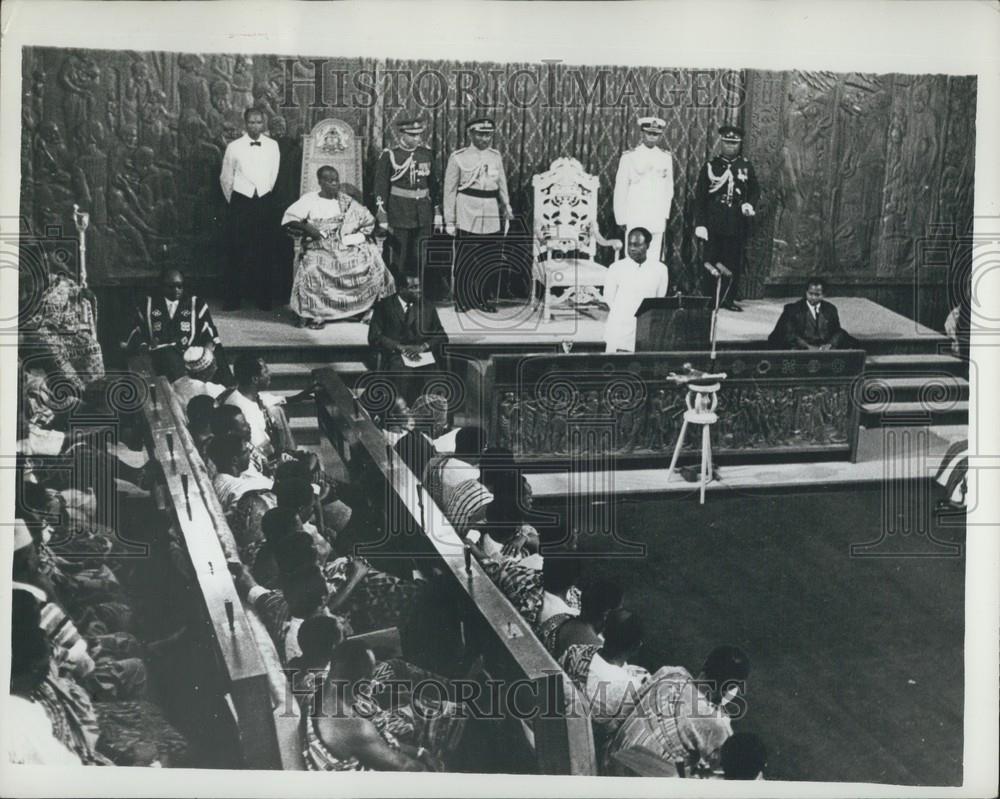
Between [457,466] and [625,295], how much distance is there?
1.32 m

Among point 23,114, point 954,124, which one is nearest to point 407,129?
point 23,114

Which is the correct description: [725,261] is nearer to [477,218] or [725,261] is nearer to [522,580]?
[477,218]

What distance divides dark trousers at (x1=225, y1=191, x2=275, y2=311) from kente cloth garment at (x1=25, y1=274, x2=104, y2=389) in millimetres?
752

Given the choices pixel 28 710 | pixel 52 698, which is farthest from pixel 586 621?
pixel 28 710

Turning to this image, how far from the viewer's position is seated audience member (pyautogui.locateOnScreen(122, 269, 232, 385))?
7.16m

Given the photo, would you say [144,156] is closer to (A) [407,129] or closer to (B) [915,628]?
(A) [407,129]

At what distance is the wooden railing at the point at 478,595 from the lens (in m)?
6.92

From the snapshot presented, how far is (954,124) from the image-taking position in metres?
7.23

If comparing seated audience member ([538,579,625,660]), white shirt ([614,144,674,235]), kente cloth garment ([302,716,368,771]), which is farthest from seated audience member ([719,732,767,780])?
white shirt ([614,144,674,235])

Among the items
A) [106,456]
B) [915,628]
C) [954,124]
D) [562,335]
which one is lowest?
[915,628]

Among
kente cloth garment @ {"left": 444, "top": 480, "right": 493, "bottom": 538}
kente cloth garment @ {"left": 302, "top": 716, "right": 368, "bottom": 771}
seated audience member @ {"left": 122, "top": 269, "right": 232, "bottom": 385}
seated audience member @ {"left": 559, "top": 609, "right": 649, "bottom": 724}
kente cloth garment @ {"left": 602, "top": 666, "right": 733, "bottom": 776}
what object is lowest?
kente cloth garment @ {"left": 302, "top": 716, "right": 368, "bottom": 771}

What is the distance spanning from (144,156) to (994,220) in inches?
180

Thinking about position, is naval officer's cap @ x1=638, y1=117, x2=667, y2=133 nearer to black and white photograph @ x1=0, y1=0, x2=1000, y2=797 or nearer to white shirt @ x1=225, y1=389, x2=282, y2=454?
black and white photograph @ x1=0, y1=0, x2=1000, y2=797

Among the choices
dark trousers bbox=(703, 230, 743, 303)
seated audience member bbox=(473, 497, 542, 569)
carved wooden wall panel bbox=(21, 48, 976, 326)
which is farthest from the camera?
dark trousers bbox=(703, 230, 743, 303)
